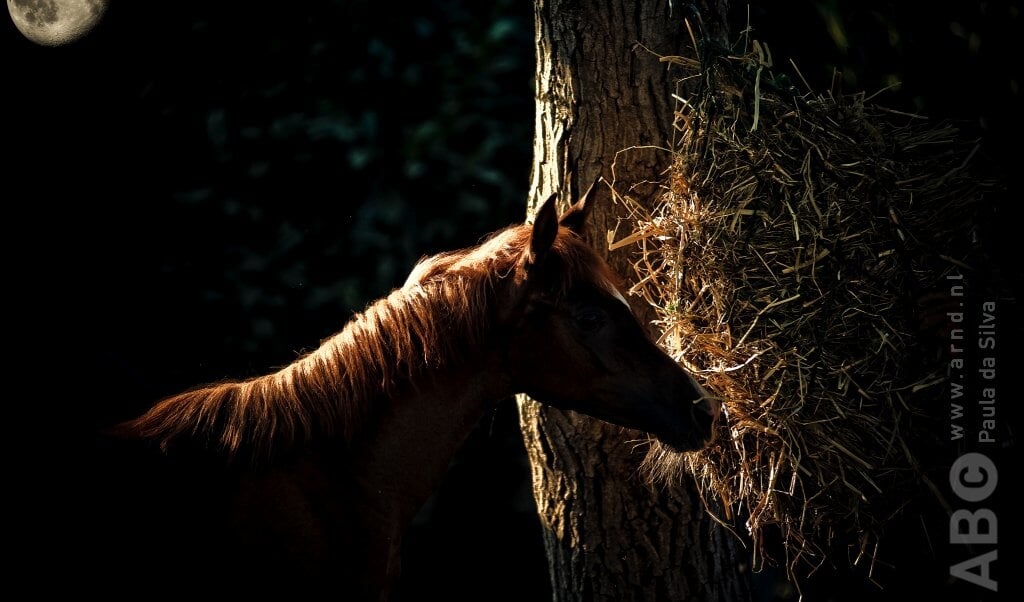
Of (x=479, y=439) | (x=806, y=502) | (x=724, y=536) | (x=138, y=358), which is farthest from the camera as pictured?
(x=479, y=439)

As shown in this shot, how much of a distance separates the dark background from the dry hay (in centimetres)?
192

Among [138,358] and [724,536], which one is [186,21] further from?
[724,536]

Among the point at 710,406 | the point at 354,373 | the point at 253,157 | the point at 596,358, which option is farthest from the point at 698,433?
the point at 253,157

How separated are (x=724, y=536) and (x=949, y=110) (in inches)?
68.1

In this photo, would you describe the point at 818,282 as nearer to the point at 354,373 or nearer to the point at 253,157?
the point at 354,373

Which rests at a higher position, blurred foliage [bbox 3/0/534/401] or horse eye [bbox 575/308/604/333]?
blurred foliage [bbox 3/0/534/401]

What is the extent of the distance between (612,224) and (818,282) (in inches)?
30.6

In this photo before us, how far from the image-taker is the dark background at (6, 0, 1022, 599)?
13.4ft

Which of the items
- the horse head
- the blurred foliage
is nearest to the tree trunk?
the horse head

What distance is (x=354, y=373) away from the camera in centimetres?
215

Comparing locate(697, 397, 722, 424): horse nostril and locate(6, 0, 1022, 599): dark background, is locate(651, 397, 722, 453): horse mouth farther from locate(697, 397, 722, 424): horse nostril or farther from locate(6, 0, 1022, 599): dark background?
locate(6, 0, 1022, 599): dark background

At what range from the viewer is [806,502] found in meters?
2.28

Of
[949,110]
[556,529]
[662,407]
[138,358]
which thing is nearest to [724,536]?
[556,529]

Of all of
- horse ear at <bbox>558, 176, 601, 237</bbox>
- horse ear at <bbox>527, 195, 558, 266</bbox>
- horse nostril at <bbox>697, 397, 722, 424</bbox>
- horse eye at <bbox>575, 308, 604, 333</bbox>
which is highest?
horse ear at <bbox>558, 176, 601, 237</bbox>
